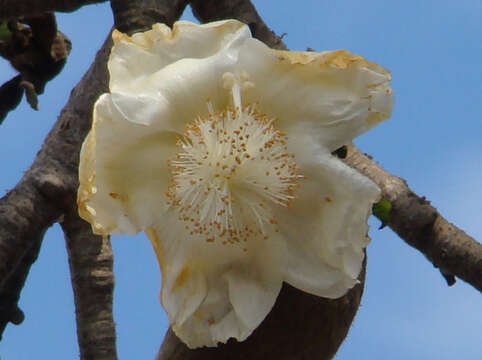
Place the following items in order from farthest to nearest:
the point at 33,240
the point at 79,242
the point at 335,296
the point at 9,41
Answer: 1. the point at 9,41
2. the point at 79,242
3. the point at 33,240
4. the point at 335,296

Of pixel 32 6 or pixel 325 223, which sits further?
pixel 32 6

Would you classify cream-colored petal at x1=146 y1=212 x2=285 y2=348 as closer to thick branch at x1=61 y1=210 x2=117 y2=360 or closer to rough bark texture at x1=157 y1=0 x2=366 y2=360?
rough bark texture at x1=157 y1=0 x2=366 y2=360

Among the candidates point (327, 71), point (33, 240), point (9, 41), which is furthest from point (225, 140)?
point (9, 41)

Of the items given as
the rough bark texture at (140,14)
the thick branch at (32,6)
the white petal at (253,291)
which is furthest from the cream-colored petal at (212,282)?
the thick branch at (32,6)

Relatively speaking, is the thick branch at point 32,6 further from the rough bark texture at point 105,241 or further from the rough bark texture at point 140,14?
the rough bark texture at point 140,14

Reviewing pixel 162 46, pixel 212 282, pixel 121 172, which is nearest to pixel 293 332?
pixel 212 282

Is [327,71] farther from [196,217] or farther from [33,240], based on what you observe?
[33,240]

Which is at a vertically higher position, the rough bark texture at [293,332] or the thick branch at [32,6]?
the thick branch at [32,6]

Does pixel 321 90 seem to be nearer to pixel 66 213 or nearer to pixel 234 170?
pixel 234 170
